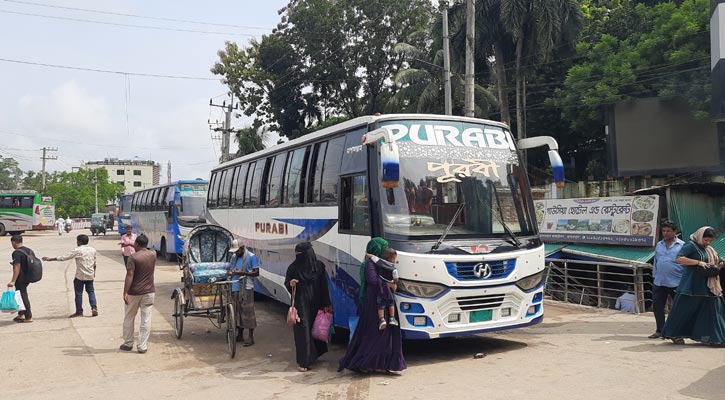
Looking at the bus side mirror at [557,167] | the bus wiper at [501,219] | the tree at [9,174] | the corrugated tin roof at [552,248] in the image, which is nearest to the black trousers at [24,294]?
the bus wiper at [501,219]

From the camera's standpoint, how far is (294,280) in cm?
756

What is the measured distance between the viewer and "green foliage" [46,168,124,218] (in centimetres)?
7956

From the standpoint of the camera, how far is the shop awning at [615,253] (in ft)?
43.7

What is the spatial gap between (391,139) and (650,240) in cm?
905

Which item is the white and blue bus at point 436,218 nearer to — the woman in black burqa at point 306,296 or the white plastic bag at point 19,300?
the woman in black burqa at point 306,296

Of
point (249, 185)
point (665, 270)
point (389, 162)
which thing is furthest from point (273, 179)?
point (665, 270)

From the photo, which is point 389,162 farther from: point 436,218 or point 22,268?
point 22,268

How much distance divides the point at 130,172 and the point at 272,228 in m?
126

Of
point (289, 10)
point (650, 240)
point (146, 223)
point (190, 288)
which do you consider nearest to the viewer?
point (190, 288)

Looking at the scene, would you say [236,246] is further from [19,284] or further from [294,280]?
[19,284]

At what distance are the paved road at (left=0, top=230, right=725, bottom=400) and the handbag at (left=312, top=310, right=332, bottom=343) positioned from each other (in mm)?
444

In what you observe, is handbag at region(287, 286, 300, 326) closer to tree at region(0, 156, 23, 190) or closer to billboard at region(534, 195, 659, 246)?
billboard at region(534, 195, 659, 246)

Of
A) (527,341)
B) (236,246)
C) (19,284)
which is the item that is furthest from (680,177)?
(19,284)

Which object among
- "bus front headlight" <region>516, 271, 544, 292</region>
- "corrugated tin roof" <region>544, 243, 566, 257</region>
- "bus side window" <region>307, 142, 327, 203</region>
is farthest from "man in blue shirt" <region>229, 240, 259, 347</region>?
"corrugated tin roof" <region>544, 243, 566, 257</region>
